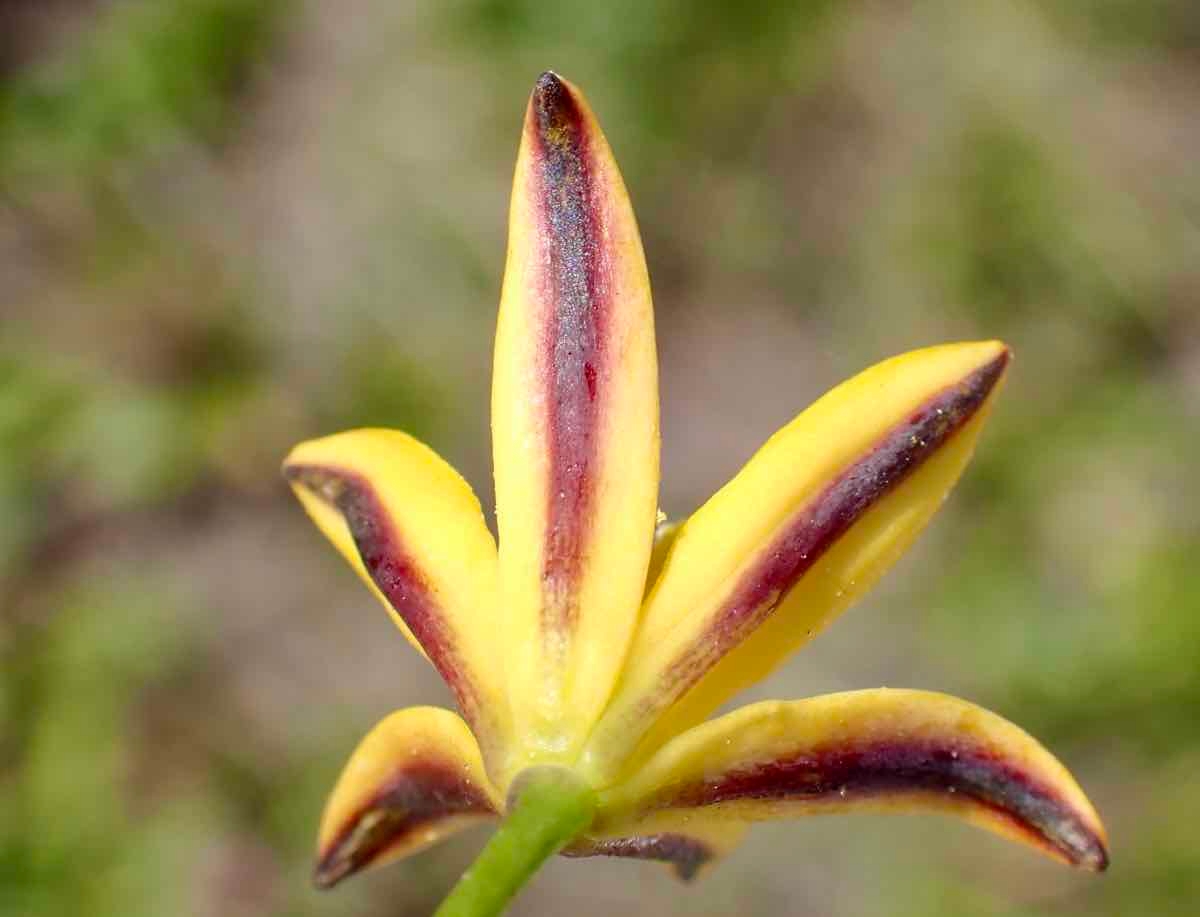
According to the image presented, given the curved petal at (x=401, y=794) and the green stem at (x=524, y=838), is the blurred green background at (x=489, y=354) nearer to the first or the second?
the curved petal at (x=401, y=794)

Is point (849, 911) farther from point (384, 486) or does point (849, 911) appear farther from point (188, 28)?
point (188, 28)

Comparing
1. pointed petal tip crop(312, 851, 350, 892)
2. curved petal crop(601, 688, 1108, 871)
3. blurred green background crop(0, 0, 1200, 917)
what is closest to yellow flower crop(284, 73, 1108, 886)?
curved petal crop(601, 688, 1108, 871)

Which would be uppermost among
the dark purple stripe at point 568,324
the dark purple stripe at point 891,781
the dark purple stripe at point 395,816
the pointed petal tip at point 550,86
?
the pointed petal tip at point 550,86

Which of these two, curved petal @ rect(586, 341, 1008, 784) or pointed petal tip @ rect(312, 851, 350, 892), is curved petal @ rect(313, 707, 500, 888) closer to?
pointed petal tip @ rect(312, 851, 350, 892)

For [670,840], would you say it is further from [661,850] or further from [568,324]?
[568,324]

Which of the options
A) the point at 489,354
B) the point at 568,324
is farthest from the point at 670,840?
the point at 489,354

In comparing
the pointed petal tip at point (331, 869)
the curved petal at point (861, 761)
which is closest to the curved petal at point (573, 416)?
the curved petal at point (861, 761)
